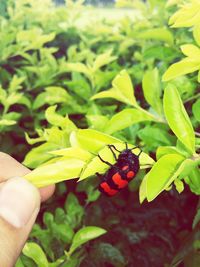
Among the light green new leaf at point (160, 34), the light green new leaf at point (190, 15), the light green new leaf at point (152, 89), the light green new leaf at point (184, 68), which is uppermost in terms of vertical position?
the light green new leaf at point (190, 15)

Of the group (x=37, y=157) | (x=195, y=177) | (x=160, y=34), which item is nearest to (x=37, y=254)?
(x=37, y=157)

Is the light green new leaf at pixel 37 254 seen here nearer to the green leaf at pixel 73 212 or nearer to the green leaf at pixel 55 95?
the green leaf at pixel 73 212

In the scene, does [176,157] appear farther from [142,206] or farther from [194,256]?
[142,206]

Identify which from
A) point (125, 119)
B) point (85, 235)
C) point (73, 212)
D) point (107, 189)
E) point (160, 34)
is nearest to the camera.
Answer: point (107, 189)

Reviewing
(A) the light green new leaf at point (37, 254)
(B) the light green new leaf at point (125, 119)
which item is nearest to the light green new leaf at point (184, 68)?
(B) the light green new leaf at point (125, 119)

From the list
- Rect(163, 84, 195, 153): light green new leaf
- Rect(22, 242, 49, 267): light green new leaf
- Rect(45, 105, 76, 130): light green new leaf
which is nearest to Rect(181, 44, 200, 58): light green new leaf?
Rect(163, 84, 195, 153): light green new leaf

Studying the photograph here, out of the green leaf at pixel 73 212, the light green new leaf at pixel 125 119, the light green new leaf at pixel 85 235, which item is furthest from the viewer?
the green leaf at pixel 73 212

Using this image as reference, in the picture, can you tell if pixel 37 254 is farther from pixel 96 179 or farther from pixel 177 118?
pixel 177 118

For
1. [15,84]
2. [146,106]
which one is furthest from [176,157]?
[15,84]
